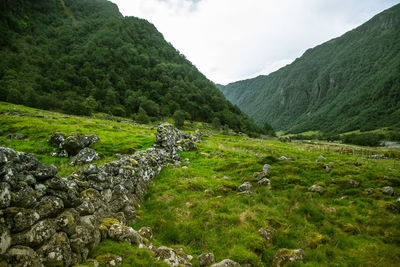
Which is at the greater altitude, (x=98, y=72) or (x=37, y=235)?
(x=98, y=72)

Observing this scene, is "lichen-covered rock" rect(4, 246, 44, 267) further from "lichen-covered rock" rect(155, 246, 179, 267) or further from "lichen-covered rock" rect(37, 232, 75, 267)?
"lichen-covered rock" rect(155, 246, 179, 267)

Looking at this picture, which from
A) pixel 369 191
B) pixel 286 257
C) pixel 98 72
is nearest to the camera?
pixel 286 257

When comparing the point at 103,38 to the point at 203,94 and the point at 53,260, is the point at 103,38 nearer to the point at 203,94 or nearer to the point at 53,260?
the point at 203,94

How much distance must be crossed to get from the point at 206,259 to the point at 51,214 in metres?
6.49

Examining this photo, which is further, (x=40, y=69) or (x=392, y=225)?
(x=40, y=69)

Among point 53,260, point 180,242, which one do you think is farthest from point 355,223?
point 53,260

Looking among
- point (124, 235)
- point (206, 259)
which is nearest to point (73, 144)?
point (124, 235)

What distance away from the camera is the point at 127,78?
139250 mm

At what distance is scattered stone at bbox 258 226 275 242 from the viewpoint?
363 inches

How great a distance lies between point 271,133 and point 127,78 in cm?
13018

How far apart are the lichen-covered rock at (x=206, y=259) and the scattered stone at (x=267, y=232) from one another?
128 inches

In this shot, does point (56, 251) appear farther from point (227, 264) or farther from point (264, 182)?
point (264, 182)

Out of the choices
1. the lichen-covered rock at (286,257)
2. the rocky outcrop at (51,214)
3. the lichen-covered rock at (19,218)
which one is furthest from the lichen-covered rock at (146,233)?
the lichen-covered rock at (286,257)

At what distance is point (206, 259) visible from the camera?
7602 millimetres
